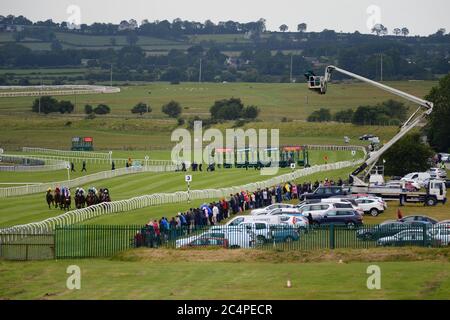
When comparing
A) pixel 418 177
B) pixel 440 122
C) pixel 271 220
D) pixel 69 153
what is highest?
pixel 440 122

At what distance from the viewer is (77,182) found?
76625mm

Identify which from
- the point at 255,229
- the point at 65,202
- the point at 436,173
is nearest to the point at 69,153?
the point at 436,173

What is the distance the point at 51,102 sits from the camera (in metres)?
185

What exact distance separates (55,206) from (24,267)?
20.8 m

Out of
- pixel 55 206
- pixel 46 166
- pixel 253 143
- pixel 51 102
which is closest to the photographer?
pixel 55 206

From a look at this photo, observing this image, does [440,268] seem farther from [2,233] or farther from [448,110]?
[448,110]

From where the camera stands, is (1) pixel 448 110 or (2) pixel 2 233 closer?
(2) pixel 2 233

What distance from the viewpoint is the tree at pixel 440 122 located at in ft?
363

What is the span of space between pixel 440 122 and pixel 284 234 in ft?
233

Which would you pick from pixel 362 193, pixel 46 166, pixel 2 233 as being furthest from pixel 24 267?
pixel 46 166

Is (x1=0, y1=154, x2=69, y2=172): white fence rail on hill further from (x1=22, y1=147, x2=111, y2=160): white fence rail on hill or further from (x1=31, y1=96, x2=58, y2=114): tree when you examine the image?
(x1=31, y1=96, x2=58, y2=114): tree

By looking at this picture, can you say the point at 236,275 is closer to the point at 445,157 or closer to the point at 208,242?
the point at 208,242

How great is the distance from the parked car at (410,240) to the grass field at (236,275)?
1754 mm
